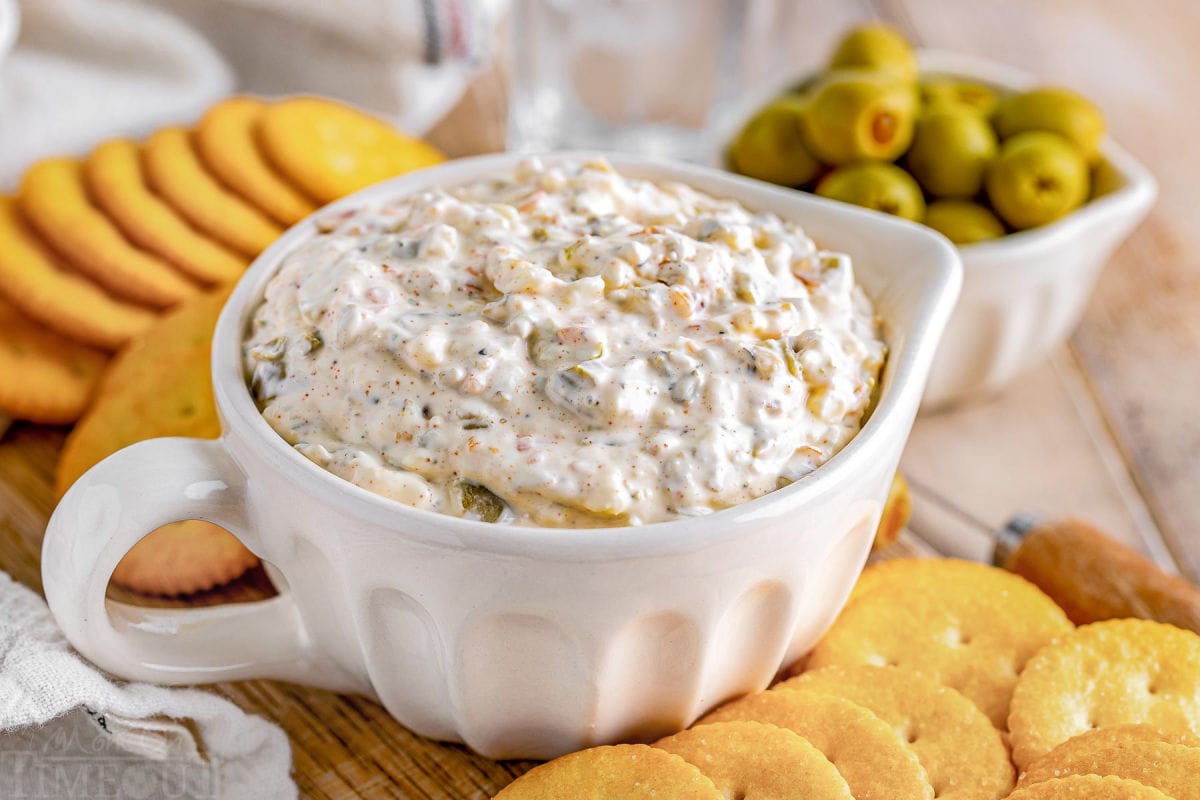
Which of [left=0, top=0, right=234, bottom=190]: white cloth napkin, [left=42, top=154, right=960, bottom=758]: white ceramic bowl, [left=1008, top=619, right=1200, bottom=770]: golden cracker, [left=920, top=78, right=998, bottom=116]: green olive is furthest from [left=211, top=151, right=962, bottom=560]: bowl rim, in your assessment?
[left=0, top=0, right=234, bottom=190]: white cloth napkin

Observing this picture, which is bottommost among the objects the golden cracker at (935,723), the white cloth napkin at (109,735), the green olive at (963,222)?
the white cloth napkin at (109,735)

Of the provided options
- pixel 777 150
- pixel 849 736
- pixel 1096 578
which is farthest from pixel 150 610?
pixel 777 150

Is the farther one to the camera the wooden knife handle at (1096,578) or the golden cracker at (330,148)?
the golden cracker at (330,148)

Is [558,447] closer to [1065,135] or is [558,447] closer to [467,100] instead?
[1065,135]

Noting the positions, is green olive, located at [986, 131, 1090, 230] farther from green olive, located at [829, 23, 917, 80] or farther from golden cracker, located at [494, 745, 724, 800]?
golden cracker, located at [494, 745, 724, 800]

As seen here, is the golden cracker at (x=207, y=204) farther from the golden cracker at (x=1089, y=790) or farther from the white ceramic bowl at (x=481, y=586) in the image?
the golden cracker at (x=1089, y=790)

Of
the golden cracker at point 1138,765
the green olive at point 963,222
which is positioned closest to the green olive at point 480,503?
the golden cracker at point 1138,765

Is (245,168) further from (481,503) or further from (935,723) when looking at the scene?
(935,723)

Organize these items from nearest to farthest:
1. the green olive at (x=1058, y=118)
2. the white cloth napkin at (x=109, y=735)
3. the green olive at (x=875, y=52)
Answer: the white cloth napkin at (x=109, y=735) → the green olive at (x=1058, y=118) → the green olive at (x=875, y=52)
